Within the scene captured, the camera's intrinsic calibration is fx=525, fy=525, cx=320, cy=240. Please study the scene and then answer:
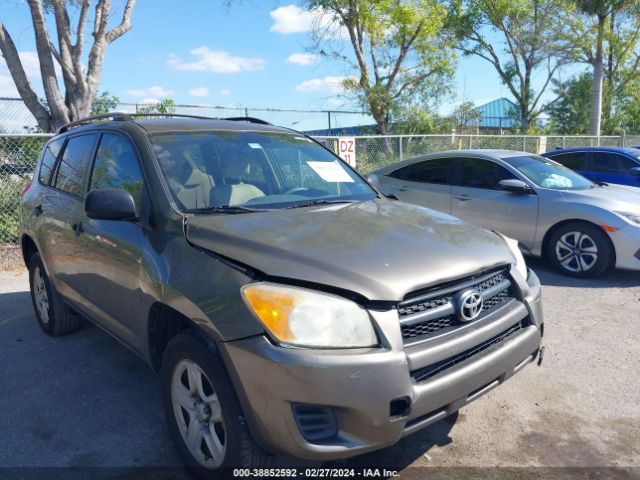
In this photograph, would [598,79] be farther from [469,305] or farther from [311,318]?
[311,318]

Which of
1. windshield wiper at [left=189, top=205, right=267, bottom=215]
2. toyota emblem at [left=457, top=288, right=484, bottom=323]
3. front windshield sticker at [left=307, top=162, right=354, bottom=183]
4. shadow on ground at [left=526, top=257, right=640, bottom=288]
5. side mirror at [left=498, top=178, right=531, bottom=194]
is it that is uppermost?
front windshield sticker at [left=307, top=162, right=354, bottom=183]

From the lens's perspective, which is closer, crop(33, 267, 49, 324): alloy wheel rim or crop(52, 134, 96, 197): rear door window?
crop(52, 134, 96, 197): rear door window

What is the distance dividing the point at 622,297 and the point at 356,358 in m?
4.46

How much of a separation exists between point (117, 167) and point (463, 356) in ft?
7.94

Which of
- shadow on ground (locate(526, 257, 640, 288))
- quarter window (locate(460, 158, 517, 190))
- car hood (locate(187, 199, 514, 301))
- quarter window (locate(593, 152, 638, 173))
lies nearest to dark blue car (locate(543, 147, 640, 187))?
quarter window (locate(593, 152, 638, 173))

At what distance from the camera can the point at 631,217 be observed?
5.83 m

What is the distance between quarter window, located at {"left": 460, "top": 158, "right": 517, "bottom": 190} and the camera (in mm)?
6836

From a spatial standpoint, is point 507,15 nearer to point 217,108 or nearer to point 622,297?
point 217,108

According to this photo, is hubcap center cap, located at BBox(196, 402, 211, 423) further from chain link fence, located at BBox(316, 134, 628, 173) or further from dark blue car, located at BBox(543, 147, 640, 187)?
dark blue car, located at BBox(543, 147, 640, 187)

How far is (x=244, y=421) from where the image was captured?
7.30 feet

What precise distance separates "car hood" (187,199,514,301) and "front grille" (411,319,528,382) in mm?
336

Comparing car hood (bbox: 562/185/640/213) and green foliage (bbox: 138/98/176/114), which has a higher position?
green foliage (bbox: 138/98/176/114)

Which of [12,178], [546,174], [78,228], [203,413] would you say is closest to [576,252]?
[546,174]

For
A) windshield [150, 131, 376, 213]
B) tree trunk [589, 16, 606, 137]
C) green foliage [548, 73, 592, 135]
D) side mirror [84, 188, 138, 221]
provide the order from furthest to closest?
green foliage [548, 73, 592, 135] → tree trunk [589, 16, 606, 137] → windshield [150, 131, 376, 213] → side mirror [84, 188, 138, 221]
